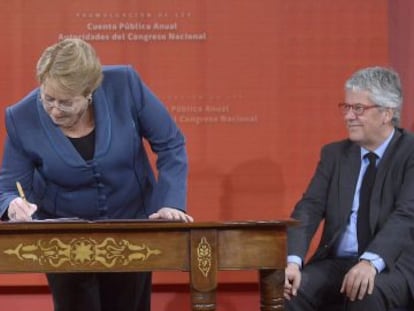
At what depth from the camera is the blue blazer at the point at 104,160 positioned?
2475 millimetres

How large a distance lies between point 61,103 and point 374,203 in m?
1.14

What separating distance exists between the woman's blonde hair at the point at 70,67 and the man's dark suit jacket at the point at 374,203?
866 mm

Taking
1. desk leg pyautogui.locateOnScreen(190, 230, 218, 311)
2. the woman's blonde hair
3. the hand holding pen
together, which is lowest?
desk leg pyautogui.locateOnScreen(190, 230, 218, 311)

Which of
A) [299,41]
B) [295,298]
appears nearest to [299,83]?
[299,41]

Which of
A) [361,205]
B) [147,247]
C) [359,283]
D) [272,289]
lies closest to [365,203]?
[361,205]

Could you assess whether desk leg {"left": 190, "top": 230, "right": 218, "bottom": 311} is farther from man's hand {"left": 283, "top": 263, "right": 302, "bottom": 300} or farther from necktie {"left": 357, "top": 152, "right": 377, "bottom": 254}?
necktie {"left": 357, "top": 152, "right": 377, "bottom": 254}

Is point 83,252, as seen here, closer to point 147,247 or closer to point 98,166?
point 147,247

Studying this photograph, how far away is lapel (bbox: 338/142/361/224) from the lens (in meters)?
2.84

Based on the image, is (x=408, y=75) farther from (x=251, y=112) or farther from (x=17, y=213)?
(x=17, y=213)

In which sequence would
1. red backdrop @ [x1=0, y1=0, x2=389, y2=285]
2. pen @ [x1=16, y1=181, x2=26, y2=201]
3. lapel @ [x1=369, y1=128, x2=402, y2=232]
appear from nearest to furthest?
pen @ [x1=16, y1=181, x2=26, y2=201] < lapel @ [x1=369, y1=128, x2=402, y2=232] < red backdrop @ [x1=0, y1=0, x2=389, y2=285]

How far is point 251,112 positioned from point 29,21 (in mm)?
1052

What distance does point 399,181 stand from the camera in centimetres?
278

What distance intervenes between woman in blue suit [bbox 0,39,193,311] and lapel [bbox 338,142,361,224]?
0.61m

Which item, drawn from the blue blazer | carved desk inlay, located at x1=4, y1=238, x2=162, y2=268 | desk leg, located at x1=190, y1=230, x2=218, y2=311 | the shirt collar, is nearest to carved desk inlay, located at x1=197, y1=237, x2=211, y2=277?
desk leg, located at x1=190, y1=230, x2=218, y2=311
